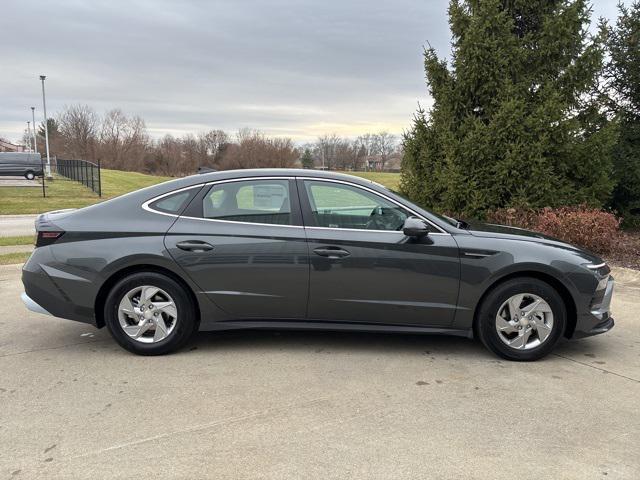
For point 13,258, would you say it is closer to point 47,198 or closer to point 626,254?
point 626,254

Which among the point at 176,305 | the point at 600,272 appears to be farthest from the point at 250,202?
the point at 600,272

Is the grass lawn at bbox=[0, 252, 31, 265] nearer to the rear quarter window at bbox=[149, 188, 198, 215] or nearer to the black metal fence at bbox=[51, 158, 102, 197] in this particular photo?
the rear quarter window at bbox=[149, 188, 198, 215]

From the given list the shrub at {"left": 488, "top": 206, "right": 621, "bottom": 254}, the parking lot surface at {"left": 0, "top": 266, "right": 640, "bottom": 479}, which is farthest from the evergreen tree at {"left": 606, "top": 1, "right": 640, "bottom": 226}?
the parking lot surface at {"left": 0, "top": 266, "right": 640, "bottom": 479}

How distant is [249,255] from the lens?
4094 millimetres

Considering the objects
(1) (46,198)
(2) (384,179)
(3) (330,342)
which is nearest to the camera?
(3) (330,342)

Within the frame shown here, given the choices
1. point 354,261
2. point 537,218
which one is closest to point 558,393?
point 354,261

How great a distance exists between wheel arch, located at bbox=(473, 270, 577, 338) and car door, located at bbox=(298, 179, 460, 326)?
25 centimetres

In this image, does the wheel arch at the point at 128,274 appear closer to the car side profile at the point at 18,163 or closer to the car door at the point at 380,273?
the car door at the point at 380,273

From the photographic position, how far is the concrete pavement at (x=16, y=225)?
12.2m

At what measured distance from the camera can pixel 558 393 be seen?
3561 mm

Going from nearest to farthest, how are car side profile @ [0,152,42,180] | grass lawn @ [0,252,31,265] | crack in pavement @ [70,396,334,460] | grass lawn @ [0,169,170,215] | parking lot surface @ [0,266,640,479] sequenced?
parking lot surface @ [0,266,640,479], crack in pavement @ [70,396,334,460], grass lawn @ [0,252,31,265], grass lawn @ [0,169,170,215], car side profile @ [0,152,42,180]

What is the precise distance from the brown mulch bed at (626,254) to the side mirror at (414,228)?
5079 mm

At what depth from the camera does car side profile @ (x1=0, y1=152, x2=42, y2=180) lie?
35.1 metres

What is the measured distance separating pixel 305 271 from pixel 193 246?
944mm
